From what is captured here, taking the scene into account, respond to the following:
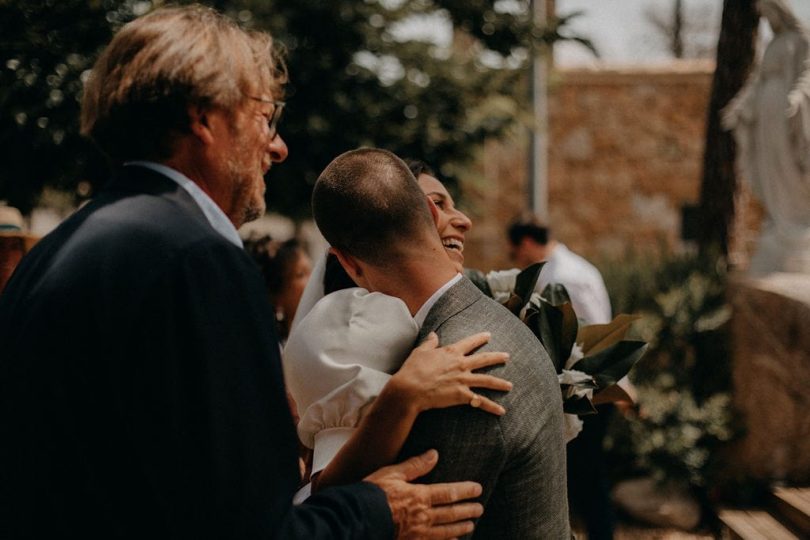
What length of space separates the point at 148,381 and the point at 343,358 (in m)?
0.47

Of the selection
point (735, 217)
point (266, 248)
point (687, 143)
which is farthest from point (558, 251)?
point (687, 143)

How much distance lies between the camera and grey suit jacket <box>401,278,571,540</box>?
4.96 feet

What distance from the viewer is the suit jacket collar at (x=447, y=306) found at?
1.65 meters

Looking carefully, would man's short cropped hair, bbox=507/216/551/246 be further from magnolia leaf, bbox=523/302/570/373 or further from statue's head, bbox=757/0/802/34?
magnolia leaf, bbox=523/302/570/373

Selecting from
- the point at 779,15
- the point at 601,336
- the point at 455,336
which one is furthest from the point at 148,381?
the point at 779,15

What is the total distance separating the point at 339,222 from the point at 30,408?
726 millimetres

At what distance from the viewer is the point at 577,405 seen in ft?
6.89

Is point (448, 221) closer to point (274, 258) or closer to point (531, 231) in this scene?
point (274, 258)

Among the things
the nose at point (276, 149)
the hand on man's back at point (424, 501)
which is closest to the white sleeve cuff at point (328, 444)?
the hand on man's back at point (424, 501)

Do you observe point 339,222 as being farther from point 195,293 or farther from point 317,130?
point 317,130

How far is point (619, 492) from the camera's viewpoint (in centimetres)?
689

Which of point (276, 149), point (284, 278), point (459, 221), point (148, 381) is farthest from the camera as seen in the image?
point (284, 278)

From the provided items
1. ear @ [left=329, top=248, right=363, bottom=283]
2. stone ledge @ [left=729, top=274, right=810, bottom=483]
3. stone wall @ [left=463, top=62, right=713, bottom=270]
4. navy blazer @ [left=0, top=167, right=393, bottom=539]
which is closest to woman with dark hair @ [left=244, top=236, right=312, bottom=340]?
ear @ [left=329, top=248, right=363, bottom=283]

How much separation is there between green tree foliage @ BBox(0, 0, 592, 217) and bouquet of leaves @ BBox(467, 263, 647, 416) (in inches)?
157
